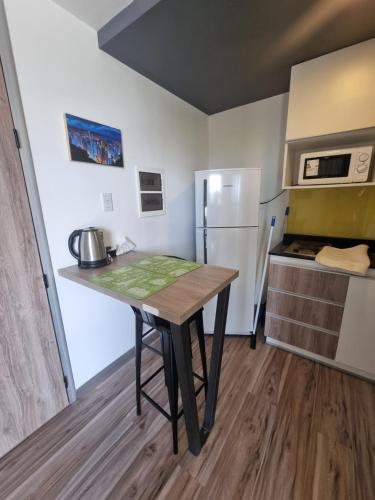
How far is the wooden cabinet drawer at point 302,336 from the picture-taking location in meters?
1.69

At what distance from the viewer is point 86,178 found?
4.65 feet

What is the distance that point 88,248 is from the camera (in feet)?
4.18

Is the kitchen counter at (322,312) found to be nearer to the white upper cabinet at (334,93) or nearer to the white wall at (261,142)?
the white wall at (261,142)

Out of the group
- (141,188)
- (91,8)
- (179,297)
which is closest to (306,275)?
(179,297)

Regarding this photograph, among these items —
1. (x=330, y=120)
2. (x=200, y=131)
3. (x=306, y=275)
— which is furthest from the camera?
(x=200, y=131)

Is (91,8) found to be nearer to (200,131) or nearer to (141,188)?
(141,188)

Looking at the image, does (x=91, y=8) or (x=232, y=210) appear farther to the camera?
(x=232, y=210)

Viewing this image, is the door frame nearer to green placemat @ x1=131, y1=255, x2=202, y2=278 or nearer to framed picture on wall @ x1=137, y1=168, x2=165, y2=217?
green placemat @ x1=131, y1=255, x2=202, y2=278

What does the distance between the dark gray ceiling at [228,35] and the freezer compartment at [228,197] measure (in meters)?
0.77

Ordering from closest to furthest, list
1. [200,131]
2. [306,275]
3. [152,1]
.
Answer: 1. [152,1]
2. [306,275]
3. [200,131]

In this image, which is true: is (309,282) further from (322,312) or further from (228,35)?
(228,35)

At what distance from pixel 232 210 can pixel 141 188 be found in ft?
2.76

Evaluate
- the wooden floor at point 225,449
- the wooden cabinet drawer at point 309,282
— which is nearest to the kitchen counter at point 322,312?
the wooden cabinet drawer at point 309,282

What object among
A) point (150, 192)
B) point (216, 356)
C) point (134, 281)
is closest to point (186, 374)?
point (216, 356)
